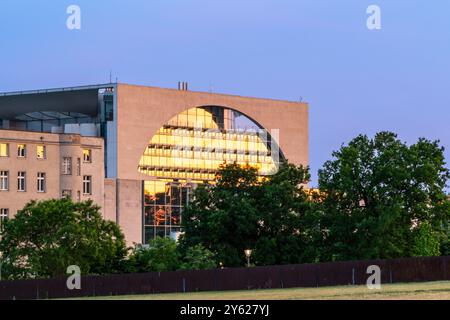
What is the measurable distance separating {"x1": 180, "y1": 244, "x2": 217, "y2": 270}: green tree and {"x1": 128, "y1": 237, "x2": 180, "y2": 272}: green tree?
79.3 inches

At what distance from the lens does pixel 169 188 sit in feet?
653

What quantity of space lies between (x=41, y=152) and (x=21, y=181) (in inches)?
175

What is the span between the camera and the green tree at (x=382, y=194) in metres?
132

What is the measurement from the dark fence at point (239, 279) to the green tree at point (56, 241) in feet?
49.9

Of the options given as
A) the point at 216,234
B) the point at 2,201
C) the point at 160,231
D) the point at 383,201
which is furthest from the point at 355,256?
the point at 160,231

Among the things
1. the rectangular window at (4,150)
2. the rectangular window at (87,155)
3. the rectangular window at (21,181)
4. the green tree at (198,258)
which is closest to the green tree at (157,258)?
the green tree at (198,258)

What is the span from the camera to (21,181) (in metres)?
175

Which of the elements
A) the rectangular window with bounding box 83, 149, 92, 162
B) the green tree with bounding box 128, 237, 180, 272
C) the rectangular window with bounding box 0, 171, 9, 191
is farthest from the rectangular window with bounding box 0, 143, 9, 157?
the green tree with bounding box 128, 237, 180, 272

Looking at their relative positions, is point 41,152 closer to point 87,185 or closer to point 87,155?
point 87,155

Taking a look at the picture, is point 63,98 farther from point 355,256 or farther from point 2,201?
point 355,256

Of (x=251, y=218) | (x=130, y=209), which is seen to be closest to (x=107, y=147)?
(x=130, y=209)
